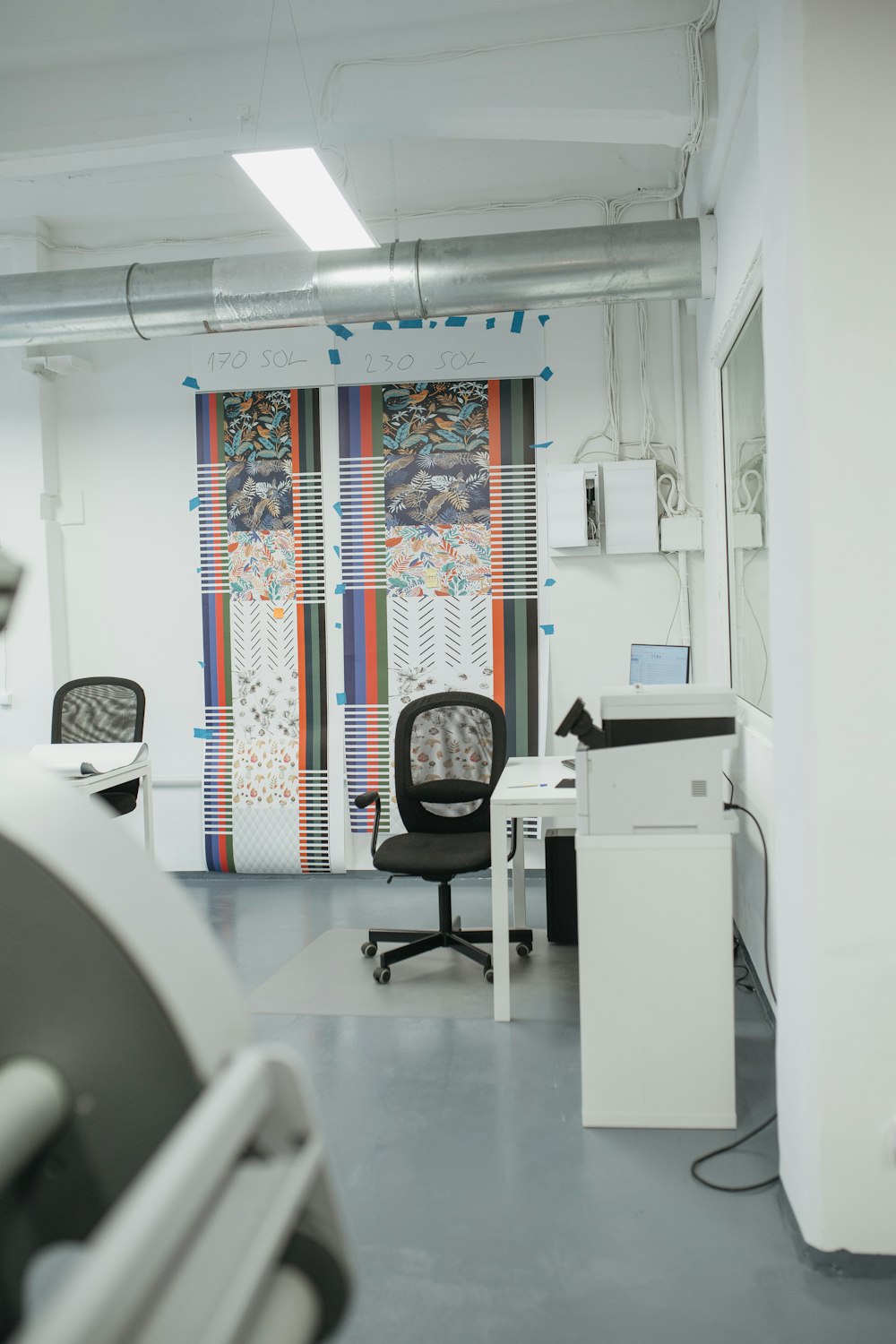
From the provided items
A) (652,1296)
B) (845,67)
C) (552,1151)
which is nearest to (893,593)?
(845,67)

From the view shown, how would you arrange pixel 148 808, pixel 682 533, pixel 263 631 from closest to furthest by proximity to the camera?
pixel 148 808
pixel 682 533
pixel 263 631

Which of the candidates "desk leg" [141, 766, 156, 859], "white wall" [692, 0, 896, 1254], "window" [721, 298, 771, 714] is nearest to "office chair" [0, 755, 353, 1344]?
"white wall" [692, 0, 896, 1254]

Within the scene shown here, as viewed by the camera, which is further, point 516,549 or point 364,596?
point 364,596

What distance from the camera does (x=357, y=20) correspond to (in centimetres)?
346

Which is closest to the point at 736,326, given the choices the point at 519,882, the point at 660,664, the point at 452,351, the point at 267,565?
the point at 660,664

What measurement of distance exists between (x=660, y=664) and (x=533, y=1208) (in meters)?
2.39

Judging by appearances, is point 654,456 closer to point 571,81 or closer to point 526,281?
point 526,281

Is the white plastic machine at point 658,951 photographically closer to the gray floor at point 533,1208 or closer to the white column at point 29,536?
the gray floor at point 533,1208

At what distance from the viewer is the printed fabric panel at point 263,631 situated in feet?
17.5

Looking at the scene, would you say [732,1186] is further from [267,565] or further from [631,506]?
[267,565]

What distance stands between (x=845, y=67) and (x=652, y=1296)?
2.43 metres

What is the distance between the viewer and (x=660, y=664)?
13.5ft

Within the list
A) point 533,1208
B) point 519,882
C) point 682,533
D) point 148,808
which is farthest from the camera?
point 682,533

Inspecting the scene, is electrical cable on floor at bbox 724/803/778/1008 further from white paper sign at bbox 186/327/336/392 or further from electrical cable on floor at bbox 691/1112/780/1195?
white paper sign at bbox 186/327/336/392
